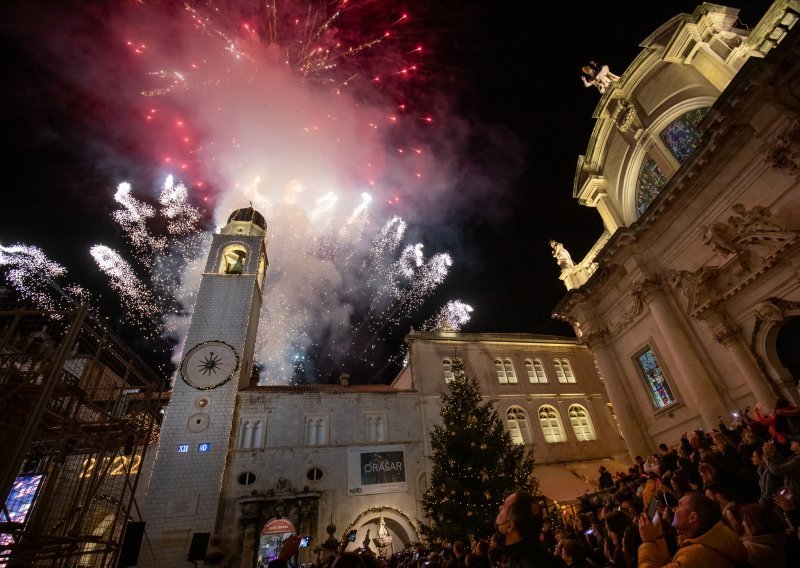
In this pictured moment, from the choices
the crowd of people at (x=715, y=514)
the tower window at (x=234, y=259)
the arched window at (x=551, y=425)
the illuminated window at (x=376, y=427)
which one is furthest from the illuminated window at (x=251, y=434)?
the arched window at (x=551, y=425)

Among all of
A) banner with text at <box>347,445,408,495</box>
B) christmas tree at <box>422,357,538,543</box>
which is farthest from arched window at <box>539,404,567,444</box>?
banner with text at <box>347,445,408,495</box>

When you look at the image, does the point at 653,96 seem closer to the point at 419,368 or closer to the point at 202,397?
the point at 419,368

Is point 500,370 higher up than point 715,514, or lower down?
higher up

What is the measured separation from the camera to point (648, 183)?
62.6 ft

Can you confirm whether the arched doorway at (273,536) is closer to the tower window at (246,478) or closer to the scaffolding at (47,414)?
the tower window at (246,478)

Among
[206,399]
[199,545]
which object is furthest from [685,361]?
[206,399]

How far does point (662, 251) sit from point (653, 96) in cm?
796

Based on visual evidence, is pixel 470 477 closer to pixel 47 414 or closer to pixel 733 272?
pixel 733 272

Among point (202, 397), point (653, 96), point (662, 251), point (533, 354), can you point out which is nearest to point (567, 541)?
point (662, 251)

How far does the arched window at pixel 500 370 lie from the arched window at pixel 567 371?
17.4ft

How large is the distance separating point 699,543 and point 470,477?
14202 millimetres

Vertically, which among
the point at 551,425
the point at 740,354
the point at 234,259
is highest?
the point at 234,259

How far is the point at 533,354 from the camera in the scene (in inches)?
1165

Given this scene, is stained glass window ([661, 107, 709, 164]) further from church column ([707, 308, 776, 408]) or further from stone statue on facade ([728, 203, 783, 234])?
church column ([707, 308, 776, 408])
